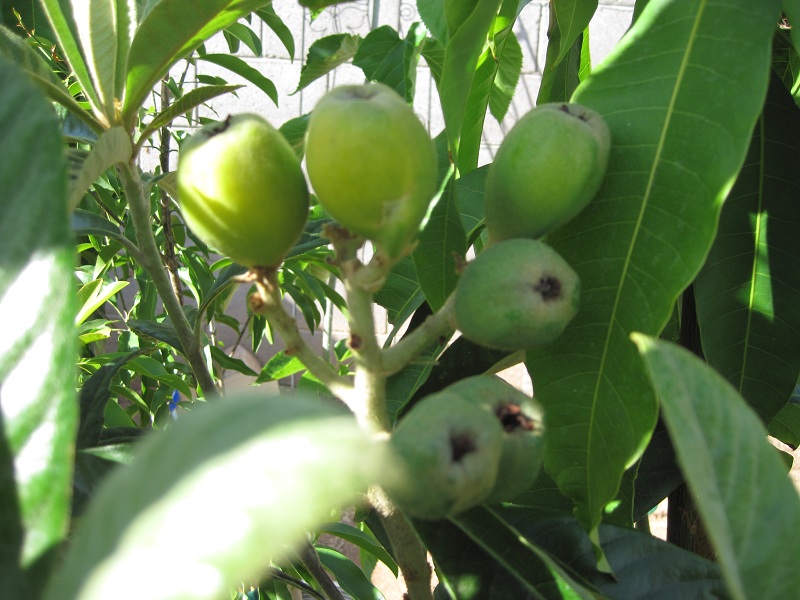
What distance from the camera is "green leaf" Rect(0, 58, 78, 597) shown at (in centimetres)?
32

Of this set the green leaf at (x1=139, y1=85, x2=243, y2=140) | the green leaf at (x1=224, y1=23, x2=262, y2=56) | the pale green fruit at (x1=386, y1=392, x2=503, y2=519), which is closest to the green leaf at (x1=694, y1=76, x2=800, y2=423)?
the pale green fruit at (x1=386, y1=392, x2=503, y2=519)

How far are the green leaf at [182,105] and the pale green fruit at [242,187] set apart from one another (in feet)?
1.10

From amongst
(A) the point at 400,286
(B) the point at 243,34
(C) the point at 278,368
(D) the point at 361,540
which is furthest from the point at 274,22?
(D) the point at 361,540

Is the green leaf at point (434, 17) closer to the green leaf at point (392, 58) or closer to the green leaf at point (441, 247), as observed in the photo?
the green leaf at point (392, 58)

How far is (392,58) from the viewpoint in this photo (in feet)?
2.27

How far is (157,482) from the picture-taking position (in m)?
0.25

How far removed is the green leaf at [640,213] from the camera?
1.72ft

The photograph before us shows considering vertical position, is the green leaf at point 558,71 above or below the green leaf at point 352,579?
above

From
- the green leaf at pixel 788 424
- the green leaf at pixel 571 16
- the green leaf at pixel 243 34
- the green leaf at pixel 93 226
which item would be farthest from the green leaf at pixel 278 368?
the green leaf at pixel 243 34

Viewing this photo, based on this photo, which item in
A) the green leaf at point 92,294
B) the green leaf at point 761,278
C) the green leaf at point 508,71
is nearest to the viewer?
the green leaf at point 761,278

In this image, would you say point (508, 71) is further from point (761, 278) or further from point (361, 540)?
point (361, 540)

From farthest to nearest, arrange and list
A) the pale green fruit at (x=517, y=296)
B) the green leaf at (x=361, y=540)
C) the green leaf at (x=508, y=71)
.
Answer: the green leaf at (x=361, y=540), the green leaf at (x=508, y=71), the pale green fruit at (x=517, y=296)

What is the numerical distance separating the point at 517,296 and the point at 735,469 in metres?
0.15

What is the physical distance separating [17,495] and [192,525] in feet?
0.44
